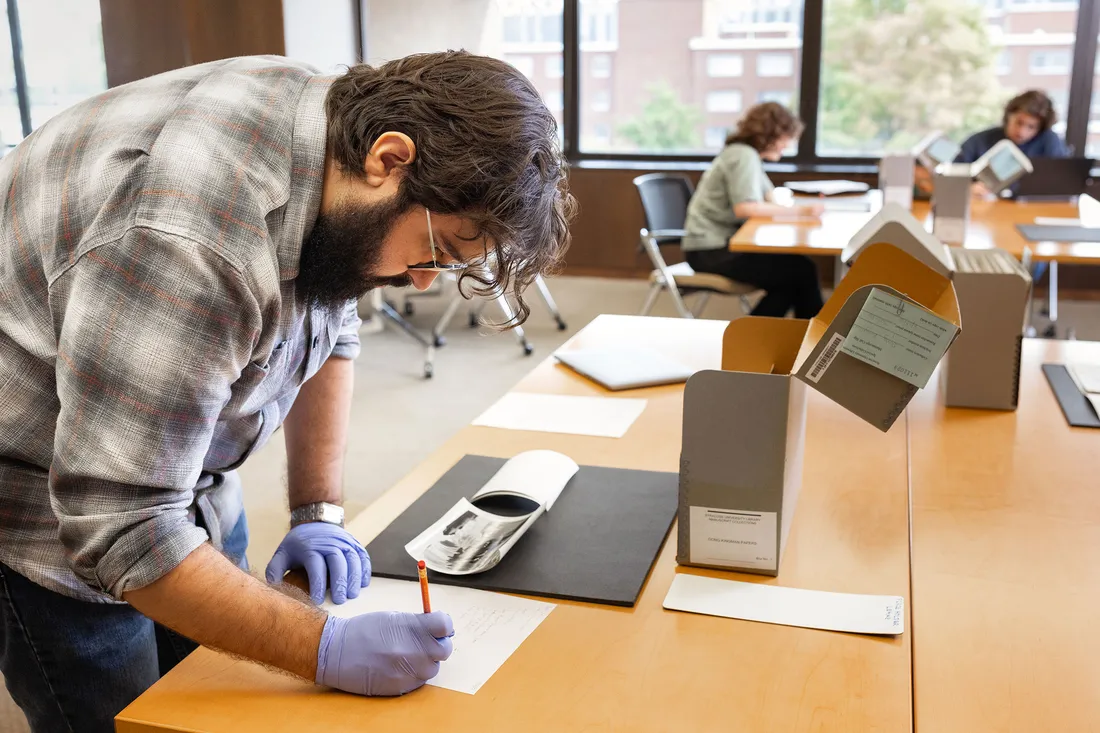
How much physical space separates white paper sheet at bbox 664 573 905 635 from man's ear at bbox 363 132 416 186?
0.59 metres

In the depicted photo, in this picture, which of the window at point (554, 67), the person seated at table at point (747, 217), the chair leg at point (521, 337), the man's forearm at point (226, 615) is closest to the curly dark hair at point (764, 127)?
the person seated at table at point (747, 217)

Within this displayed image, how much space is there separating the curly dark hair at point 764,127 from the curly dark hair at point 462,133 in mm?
3627

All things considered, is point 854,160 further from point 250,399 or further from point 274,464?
point 250,399

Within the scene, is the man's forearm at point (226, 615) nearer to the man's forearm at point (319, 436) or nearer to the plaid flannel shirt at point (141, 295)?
the plaid flannel shirt at point (141, 295)

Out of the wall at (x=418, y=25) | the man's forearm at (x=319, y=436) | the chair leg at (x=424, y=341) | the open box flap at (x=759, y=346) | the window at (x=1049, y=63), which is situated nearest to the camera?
the open box flap at (x=759, y=346)

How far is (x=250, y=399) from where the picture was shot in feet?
3.86

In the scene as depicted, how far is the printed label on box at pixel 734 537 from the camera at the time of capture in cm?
120

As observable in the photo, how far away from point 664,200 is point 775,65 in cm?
209

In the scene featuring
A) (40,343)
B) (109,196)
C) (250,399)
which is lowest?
(250,399)

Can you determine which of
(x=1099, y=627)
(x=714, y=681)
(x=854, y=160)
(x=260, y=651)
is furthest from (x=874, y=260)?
(x=854, y=160)

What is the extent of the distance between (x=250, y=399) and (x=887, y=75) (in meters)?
5.77

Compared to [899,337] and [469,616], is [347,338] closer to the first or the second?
[469,616]

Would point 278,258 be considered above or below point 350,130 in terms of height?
below

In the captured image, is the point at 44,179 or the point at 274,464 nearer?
the point at 44,179
